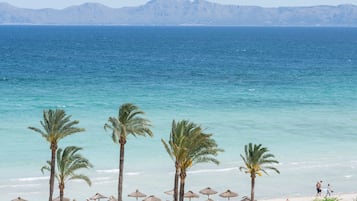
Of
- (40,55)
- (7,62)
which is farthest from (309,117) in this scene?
(40,55)

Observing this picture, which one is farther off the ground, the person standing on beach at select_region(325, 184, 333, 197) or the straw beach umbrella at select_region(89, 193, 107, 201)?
the person standing on beach at select_region(325, 184, 333, 197)

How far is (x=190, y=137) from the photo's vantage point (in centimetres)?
3556

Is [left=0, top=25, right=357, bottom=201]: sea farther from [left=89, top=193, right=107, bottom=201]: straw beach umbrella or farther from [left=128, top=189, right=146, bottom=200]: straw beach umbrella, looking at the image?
[left=89, top=193, right=107, bottom=201]: straw beach umbrella

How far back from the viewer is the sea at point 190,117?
52.1 meters

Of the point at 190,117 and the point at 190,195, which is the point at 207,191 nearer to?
the point at 190,195

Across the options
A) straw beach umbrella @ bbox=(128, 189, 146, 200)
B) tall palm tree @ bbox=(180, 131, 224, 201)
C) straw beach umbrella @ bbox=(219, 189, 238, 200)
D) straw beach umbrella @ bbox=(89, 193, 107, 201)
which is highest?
tall palm tree @ bbox=(180, 131, 224, 201)

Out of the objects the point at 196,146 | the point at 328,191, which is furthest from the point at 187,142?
the point at 328,191

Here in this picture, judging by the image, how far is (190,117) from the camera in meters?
77.1

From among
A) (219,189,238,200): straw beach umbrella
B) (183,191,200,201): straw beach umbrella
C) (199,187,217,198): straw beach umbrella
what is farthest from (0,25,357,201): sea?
(183,191,200,201): straw beach umbrella

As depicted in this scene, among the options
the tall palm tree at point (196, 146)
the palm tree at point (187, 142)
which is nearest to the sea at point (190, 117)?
the tall palm tree at point (196, 146)

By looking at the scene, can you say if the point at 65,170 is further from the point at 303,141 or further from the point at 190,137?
the point at 303,141

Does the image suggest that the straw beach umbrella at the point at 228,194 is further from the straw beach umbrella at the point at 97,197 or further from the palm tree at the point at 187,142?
the palm tree at the point at 187,142

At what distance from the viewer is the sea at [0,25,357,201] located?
52.1m

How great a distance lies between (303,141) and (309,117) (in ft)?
43.5
